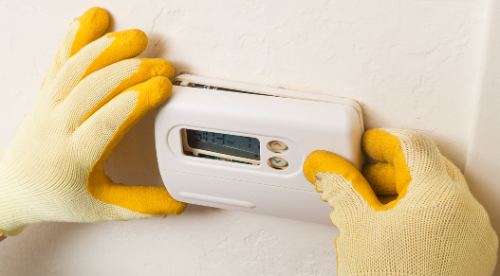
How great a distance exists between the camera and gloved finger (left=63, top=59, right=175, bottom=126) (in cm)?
63

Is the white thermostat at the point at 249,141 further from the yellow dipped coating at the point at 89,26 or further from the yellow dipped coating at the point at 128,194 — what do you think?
the yellow dipped coating at the point at 89,26

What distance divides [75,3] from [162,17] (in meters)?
0.15

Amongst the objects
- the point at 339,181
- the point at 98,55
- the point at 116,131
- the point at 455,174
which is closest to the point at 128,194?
the point at 116,131

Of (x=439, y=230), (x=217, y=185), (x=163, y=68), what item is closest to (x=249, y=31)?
(x=163, y=68)

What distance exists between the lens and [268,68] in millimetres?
647

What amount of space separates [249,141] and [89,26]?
311 mm

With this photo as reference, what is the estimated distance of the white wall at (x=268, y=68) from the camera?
560 millimetres

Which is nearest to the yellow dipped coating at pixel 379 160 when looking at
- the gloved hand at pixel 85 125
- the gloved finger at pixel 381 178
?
the gloved finger at pixel 381 178

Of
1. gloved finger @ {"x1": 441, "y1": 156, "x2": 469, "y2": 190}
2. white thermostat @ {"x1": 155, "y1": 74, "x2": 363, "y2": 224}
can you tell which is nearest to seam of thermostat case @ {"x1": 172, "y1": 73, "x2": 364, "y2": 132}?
white thermostat @ {"x1": 155, "y1": 74, "x2": 363, "y2": 224}

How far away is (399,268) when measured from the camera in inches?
19.4

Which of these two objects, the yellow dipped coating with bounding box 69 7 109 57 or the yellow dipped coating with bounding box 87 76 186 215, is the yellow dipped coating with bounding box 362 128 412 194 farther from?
the yellow dipped coating with bounding box 69 7 109 57

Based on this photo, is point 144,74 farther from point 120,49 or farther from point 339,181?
point 339,181

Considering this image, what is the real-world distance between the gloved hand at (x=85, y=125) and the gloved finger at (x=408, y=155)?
320mm

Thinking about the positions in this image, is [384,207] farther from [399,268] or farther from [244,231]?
[244,231]
